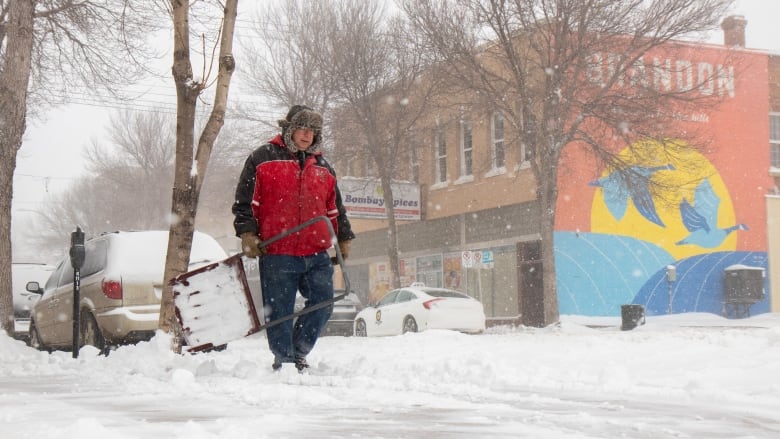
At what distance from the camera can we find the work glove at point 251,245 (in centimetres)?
673

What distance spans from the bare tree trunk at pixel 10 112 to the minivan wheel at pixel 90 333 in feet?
10.7

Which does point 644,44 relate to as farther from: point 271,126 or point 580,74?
point 271,126

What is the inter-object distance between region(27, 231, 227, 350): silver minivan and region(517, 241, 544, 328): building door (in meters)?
19.2

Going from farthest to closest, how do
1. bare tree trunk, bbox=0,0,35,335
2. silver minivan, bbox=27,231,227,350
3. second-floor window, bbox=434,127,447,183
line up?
second-floor window, bbox=434,127,447,183 → bare tree trunk, bbox=0,0,35,335 → silver minivan, bbox=27,231,227,350

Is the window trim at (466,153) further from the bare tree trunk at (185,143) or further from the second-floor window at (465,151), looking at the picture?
the bare tree trunk at (185,143)

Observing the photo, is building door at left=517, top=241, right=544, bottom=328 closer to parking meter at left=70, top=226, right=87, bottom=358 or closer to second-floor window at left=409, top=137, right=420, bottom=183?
second-floor window at left=409, top=137, right=420, bottom=183

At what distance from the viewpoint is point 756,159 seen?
32.5 meters

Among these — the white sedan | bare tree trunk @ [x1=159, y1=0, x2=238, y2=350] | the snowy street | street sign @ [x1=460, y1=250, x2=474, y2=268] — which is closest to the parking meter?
the snowy street

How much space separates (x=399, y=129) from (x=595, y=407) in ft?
82.1

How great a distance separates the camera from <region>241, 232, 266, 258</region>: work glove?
6730 mm

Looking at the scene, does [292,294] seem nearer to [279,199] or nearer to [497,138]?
[279,199]

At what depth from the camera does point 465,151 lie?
1308 inches

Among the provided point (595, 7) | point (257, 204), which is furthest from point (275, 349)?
point (595, 7)

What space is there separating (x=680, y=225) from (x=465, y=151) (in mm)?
7414
